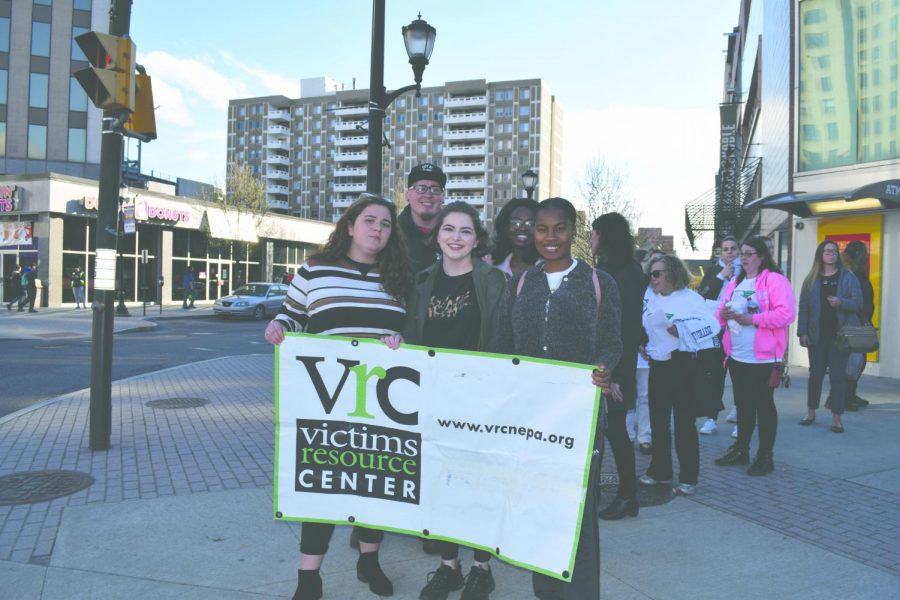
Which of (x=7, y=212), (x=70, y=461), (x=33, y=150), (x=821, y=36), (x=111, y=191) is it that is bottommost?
(x=70, y=461)

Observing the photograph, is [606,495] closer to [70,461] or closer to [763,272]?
[763,272]

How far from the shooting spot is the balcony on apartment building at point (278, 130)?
364 feet

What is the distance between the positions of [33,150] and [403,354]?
4657 cm

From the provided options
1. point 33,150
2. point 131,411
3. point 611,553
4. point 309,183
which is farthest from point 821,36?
point 309,183

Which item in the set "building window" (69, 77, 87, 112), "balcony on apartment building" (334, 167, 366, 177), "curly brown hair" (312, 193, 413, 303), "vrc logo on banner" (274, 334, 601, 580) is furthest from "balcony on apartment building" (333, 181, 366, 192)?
"vrc logo on banner" (274, 334, 601, 580)

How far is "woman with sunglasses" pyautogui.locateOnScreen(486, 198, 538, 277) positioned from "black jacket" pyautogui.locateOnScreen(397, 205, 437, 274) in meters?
0.47

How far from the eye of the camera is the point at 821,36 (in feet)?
44.4

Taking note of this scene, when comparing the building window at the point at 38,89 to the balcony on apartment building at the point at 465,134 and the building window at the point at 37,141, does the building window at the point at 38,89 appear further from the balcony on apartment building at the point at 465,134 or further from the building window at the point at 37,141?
the balcony on apartment building at the point at 465,134

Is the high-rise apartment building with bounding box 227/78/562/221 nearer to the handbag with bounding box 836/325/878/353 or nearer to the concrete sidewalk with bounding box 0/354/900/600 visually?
the handbag with bounding box 836/325/878/353

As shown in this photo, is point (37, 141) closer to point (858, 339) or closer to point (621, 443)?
point (858, 339)

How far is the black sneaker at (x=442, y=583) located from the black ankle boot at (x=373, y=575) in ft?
0.59

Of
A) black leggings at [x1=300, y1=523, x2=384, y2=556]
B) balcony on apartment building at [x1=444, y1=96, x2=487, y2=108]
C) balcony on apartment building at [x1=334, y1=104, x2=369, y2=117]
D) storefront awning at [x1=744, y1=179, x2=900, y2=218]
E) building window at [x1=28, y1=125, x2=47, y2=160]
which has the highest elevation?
balcony on apartment building at [x1=444, y1=96, x2=487, y2=108]

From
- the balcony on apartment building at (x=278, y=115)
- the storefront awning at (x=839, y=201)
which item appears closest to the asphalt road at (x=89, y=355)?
the storefront awning at (x=839, y=201)

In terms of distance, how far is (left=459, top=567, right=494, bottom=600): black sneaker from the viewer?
3.23 metres
